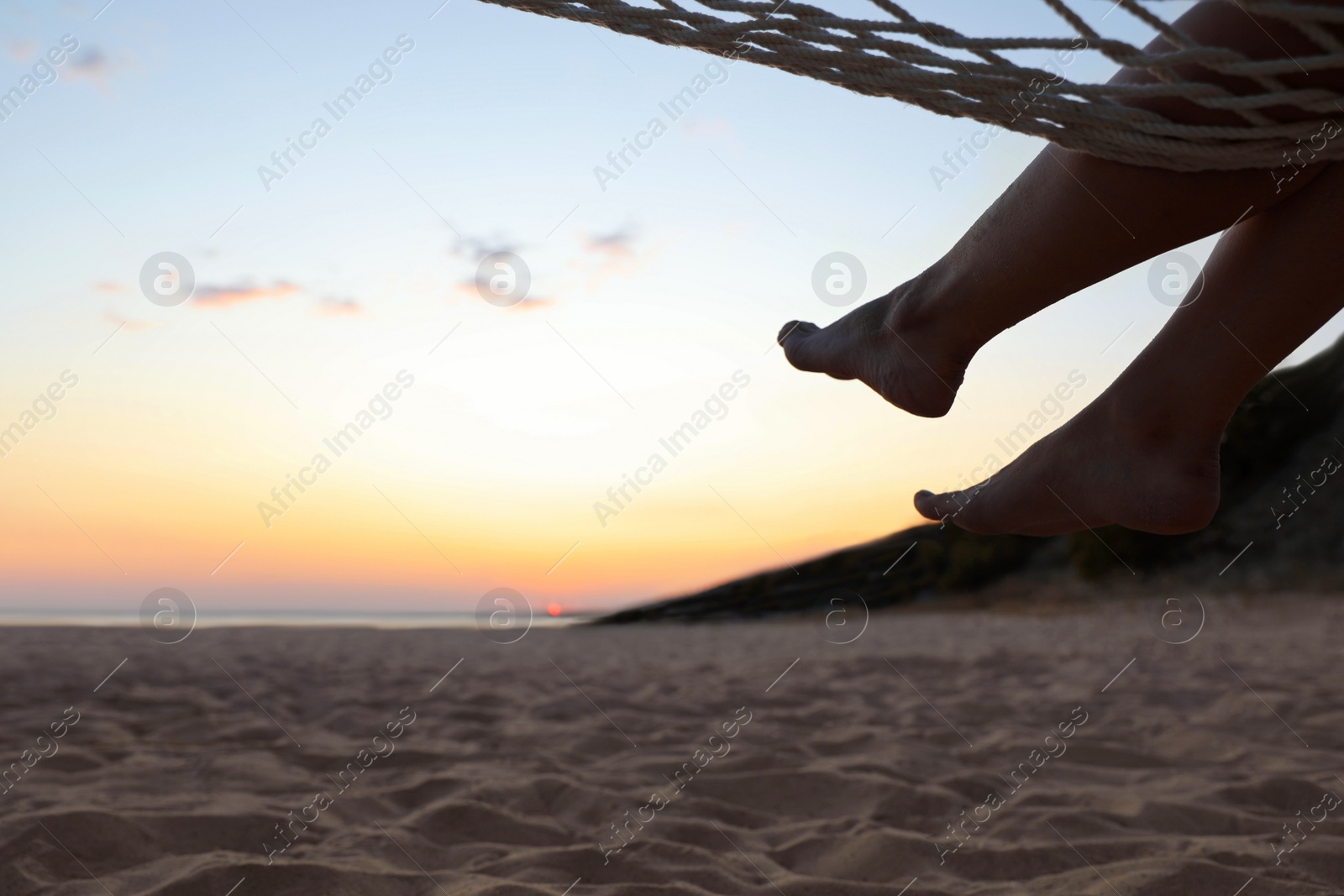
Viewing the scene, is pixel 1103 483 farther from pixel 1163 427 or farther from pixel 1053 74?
pixel 1053 74

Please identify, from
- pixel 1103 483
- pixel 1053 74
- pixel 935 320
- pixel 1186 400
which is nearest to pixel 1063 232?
pixel 1053 74

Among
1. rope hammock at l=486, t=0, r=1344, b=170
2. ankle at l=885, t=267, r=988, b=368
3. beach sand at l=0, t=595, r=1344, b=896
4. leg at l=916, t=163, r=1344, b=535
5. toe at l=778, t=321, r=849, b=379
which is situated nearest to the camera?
rope hammock at l=486, t=0, r=1344, b=170

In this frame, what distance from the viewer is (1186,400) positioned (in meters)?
1.20

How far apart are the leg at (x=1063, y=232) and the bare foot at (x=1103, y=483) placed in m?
0.21

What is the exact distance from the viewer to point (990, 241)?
3.48 ft

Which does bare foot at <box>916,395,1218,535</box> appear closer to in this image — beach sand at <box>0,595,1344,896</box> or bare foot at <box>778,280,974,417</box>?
bare foot at <box>778,280,974,417</box>

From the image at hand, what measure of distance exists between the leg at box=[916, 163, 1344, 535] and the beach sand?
0.57 m

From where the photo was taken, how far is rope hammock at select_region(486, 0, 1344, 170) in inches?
29.7

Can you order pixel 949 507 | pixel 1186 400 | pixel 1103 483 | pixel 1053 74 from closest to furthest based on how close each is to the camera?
pixel 1053 74
pixel 1186 400
pixel 1103 483
pixel 949 507

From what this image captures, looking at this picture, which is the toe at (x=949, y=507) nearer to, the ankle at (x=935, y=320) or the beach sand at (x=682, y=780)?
the ankle at (x=935, y=320)

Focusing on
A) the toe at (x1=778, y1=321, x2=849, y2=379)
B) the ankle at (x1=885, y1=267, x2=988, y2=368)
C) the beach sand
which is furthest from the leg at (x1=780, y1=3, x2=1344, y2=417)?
the beach sand

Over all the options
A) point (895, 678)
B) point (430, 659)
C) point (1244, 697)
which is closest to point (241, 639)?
point (430, 659)

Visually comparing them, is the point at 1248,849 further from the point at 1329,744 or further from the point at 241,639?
the point at 241,639

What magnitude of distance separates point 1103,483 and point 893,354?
1.18ft
